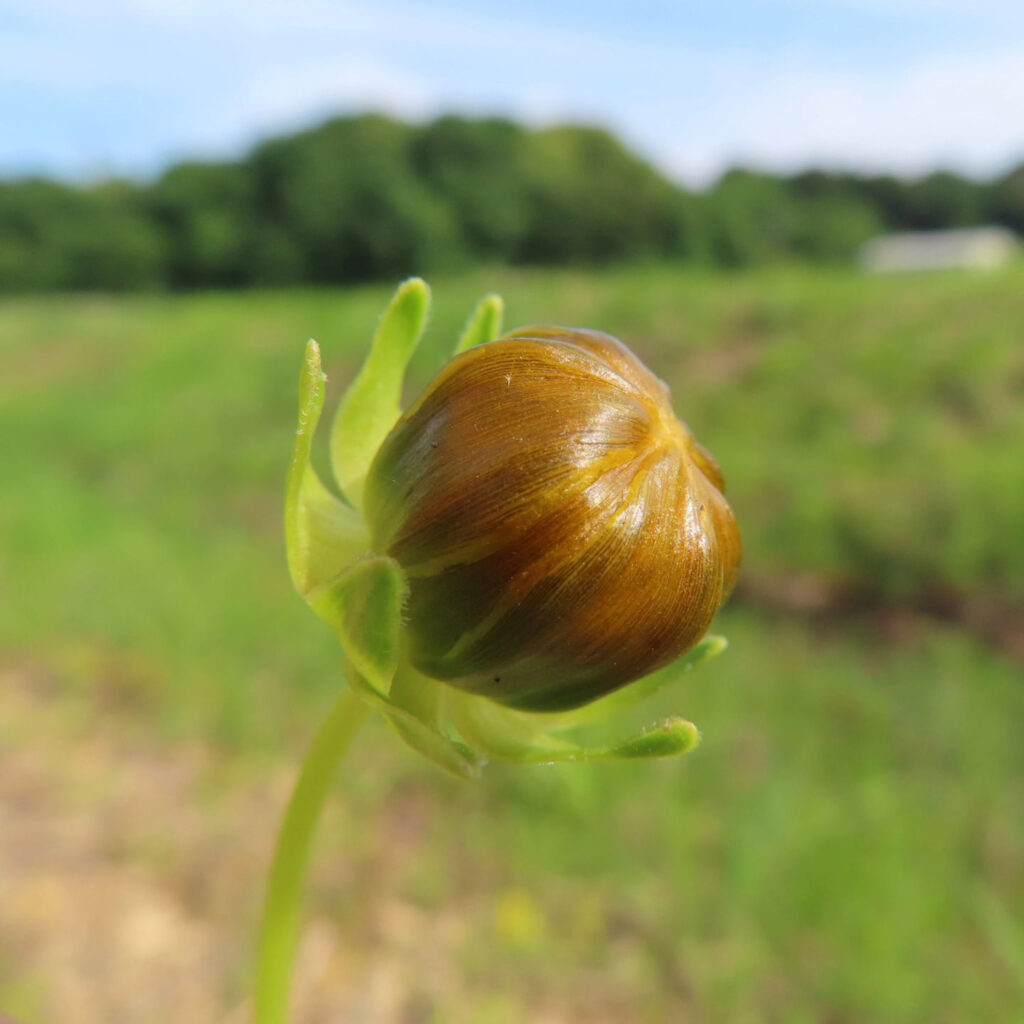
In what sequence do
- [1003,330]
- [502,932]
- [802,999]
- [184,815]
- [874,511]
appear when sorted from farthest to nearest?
[1003,330], [874,511], [184,815], [502,932], [802,999]

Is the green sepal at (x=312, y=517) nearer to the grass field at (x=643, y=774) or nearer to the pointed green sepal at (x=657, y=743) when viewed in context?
the pointed green sepal at (x=657, y=743)

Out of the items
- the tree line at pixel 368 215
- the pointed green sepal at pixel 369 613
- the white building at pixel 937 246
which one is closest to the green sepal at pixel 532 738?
the pointed green sepal at pixel 369 613

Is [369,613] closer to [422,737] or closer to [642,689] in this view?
[422,737]

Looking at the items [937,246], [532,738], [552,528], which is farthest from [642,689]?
[937,246]

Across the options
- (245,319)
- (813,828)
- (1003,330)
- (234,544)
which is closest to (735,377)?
(1003,330)

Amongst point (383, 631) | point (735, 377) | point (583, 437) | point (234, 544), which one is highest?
point (583, 437)

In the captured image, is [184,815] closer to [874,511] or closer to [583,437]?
[583,437]
